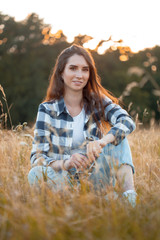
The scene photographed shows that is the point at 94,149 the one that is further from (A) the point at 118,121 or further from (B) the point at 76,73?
(B) the point at 76,73

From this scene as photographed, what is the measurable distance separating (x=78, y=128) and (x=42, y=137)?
1.10ft

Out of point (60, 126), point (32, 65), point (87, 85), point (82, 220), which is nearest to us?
point (82, 220)

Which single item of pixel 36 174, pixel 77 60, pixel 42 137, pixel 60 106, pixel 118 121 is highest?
pixel 77 60

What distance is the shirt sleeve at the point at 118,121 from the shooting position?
7.07ft

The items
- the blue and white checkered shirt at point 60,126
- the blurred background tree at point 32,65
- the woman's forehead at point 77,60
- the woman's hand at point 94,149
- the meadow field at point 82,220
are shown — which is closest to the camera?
the meadow field at point 82,220

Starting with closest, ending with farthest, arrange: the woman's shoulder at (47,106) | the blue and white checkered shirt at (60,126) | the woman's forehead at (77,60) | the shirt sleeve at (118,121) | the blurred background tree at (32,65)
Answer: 1. the shirt sleeve at (118,121)
2. the blue and white checkered shirt at (60,126)
3. the woman's shoulder at (47,106)
4. the woman's forehead at (77,60)
5. the blurred background tree at (32,65)

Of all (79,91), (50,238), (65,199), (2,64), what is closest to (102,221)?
(50,238)

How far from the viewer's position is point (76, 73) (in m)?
2.56

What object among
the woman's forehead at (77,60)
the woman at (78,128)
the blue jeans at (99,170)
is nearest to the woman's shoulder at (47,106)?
the woman at (78,128)

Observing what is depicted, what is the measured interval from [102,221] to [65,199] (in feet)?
1.37

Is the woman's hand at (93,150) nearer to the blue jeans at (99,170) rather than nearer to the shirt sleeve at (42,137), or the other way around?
the blue jeans at (99,170)

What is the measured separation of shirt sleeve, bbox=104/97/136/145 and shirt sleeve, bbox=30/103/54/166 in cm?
51

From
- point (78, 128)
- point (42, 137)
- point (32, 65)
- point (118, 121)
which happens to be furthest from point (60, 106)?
point (32, 65)

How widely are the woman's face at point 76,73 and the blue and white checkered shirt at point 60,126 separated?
0.17 metres
